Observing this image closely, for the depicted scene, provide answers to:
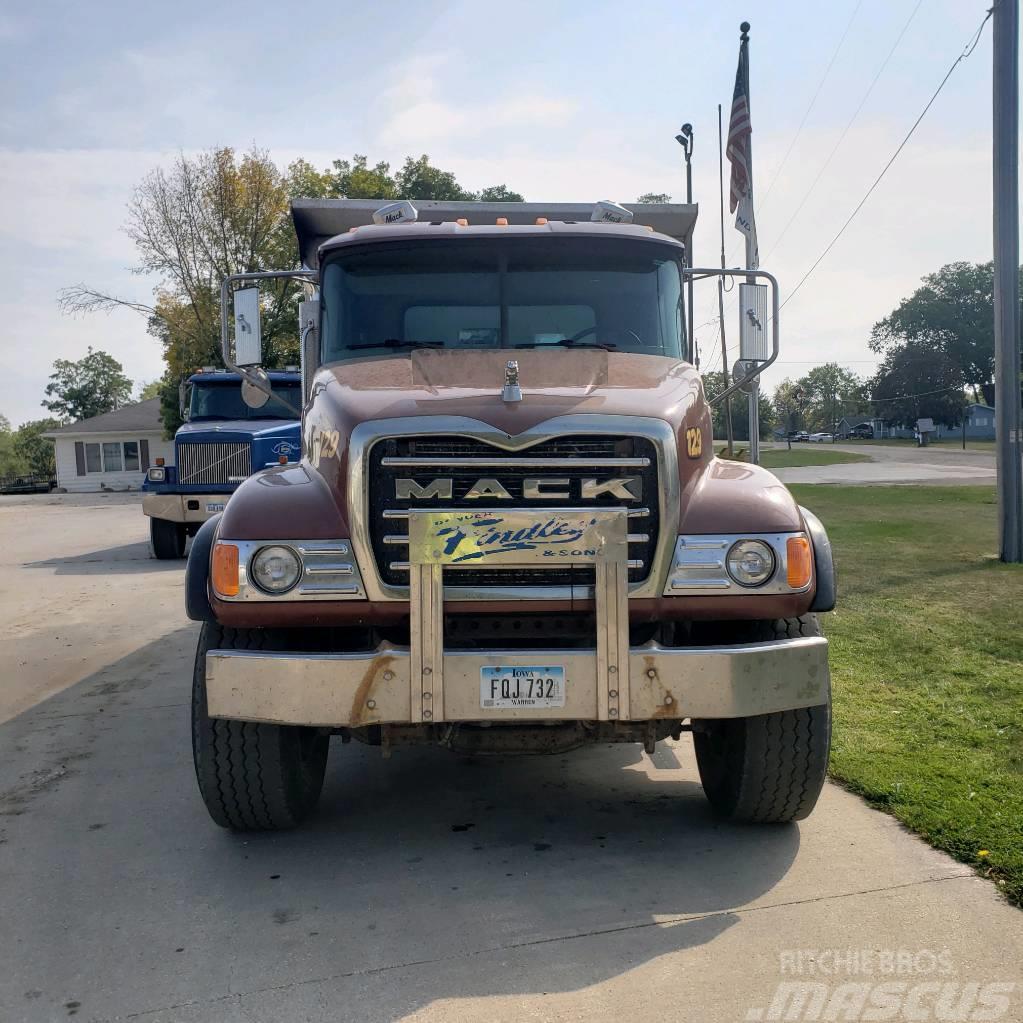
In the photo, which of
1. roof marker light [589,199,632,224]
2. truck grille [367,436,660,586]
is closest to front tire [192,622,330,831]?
truck grille [367,436,660,586]

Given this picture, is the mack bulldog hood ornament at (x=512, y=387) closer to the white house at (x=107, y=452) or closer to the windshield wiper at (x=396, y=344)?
the windshield wiper at (x=396, y=344)

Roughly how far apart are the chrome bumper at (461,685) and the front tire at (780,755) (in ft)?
1.04

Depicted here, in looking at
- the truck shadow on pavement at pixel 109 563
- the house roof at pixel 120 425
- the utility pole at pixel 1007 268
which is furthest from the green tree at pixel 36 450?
the utility pole at pixel 1007 268

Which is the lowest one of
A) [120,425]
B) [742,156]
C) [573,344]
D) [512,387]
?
[512,387]

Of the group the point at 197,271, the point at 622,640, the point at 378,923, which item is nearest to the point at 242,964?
the point at 378,923

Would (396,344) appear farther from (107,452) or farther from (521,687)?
(107,452)

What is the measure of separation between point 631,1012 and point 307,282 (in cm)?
454

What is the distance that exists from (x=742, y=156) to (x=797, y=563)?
13007 millimetres

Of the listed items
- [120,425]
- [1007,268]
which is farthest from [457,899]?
[120,425]

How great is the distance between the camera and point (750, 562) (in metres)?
3.97

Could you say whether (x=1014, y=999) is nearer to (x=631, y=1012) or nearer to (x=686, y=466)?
(x=631, y=1012)

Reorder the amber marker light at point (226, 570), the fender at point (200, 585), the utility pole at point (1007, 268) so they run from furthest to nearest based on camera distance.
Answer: the utility pole at point (1007, 268)
the fender at point (200, 585)
the amber marker light at point (226, 570)

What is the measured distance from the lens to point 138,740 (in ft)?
19.9

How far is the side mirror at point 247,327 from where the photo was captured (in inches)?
232
